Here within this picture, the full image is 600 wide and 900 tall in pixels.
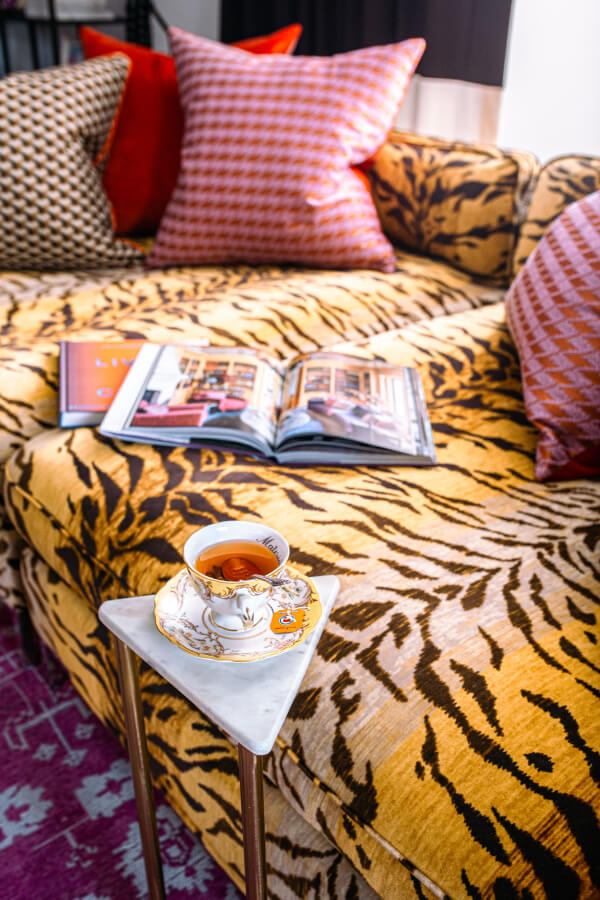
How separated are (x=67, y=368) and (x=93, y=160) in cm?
71

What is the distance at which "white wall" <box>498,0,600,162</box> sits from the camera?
1780mm

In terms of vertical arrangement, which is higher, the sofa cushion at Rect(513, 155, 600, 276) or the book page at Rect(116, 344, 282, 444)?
the sofa cushion at Rect(513, 155, 600, 276)

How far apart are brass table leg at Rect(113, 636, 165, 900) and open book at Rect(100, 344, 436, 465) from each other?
384 millimetres

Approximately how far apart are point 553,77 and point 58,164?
132 centimetres

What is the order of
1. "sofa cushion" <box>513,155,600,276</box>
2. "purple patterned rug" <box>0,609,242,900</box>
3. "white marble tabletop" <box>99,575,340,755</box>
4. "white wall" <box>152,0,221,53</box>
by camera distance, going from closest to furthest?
"white marble tabletop" <box>99,575,340,755</box>, "purple patterned rug" <box>0,609,242,900</box>, "sofa cushion" <box>513,155,600,276</box>, "white wall" <box>152,0,221,53</box>

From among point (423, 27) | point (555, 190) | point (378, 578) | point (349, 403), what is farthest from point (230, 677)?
point (423, 27)

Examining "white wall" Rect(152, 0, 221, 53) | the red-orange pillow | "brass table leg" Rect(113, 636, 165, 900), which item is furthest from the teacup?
"white wall" Rect(152, 0, 221, 53)

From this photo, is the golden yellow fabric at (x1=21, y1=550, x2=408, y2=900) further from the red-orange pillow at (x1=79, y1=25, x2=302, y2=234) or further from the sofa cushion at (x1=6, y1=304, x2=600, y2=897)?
the red-orange pillow at (x1=79, y1=25, x2=302, y2=234)

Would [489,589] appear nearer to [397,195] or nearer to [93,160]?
[397,195]

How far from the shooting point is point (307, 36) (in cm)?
236

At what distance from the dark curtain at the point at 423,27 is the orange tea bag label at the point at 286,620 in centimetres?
185

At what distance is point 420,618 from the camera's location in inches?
25.9

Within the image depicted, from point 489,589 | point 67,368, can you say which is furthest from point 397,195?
point 489,589

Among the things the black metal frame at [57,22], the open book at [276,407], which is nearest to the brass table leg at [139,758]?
the open book at [276,407]
